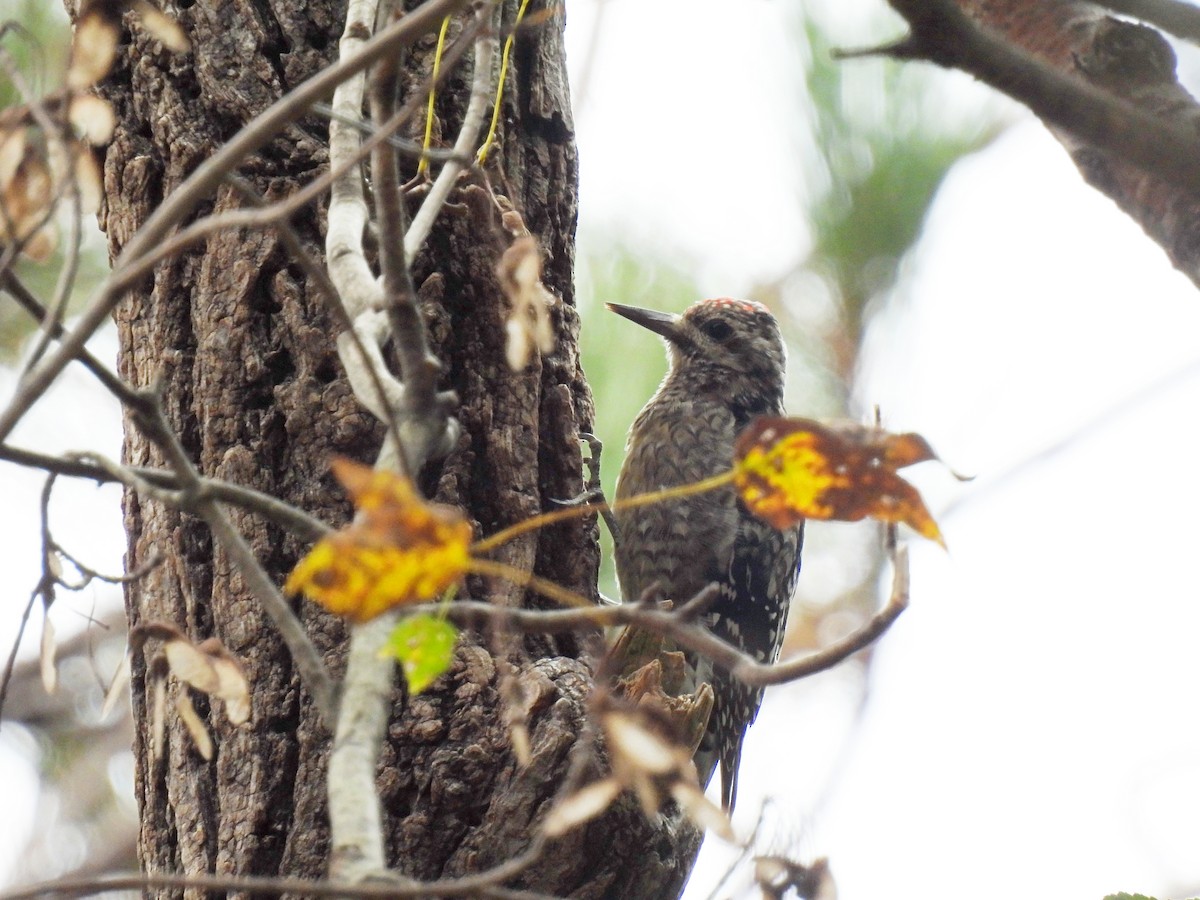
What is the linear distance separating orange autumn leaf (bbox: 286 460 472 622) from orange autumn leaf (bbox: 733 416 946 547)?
36cm

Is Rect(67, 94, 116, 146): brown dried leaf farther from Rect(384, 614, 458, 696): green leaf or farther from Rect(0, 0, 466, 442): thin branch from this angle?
Rect(384, 614, 458, 696): green leaf

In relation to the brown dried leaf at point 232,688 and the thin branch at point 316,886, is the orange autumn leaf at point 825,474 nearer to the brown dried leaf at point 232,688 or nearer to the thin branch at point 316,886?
the thin branch at point 316,886

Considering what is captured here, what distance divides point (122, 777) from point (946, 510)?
10.5ft

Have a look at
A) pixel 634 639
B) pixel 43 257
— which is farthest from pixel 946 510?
pixel 43 257

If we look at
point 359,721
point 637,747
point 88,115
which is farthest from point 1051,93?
point 88,115

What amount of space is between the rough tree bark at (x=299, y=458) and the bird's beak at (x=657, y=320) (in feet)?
4.66

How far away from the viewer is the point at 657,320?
404 cm

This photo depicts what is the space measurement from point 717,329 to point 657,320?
195 mm

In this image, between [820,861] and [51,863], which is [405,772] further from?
[51,863]

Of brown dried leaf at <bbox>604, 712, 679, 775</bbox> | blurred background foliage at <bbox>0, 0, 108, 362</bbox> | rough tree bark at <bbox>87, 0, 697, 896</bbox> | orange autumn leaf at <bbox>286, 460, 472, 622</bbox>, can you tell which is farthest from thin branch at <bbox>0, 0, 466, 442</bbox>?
blurred background foliage at <bbox>0, 0, 108, 362</bbox>

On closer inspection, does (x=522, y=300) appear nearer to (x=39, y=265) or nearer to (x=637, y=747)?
(x=637, y=747)

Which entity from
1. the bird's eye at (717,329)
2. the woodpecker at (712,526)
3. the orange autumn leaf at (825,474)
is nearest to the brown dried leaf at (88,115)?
the orange autumn leaf at (825,474)

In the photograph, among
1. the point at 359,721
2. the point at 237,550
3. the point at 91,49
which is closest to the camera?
the point at 359,721

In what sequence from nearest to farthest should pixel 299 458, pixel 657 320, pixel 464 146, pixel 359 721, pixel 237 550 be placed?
pixel 359 721
pixel 237 550
pixel 464 146
pixel 299 458
pixel 657 320
